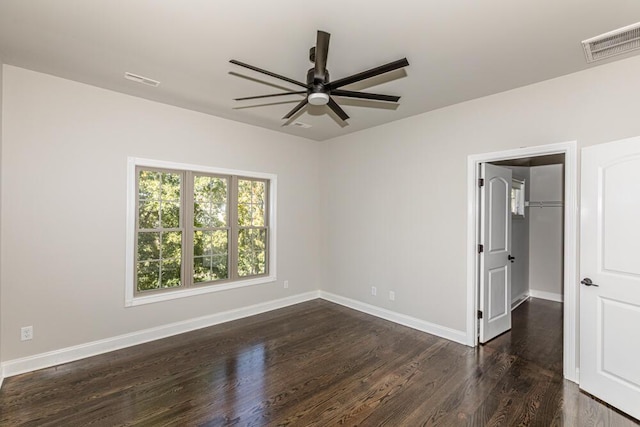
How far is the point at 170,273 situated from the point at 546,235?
664 cm

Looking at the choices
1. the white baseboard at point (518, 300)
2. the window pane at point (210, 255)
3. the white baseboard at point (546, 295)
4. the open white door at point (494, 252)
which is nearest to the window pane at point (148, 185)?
the window pane at point (210, 255)

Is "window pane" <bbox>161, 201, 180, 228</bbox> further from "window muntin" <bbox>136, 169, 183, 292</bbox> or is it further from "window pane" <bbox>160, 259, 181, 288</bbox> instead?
"window pane" <bbox>160, 259, 181, 288</bbox>

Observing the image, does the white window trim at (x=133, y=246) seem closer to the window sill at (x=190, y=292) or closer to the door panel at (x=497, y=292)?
the window sill at (x=190, y=292)

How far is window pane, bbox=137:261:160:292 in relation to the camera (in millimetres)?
3816

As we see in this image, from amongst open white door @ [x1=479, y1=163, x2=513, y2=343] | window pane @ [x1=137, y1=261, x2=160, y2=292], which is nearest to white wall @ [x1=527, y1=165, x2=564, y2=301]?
open white door @ [x1=479, y1=163, x2=513, y2=343]

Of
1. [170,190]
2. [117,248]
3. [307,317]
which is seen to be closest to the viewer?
[117,248]

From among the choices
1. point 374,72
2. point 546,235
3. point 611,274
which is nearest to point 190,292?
point 374,72

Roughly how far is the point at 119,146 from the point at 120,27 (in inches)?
64.5

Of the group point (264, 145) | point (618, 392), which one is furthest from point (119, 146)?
point (618, 392)

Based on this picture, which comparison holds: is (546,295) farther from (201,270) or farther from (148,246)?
(148,246)

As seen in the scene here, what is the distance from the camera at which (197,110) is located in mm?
4137

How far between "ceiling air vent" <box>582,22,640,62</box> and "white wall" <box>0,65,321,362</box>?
4.18 metres

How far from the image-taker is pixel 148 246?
3.88m

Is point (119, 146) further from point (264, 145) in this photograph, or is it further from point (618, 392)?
point (618, 392)
